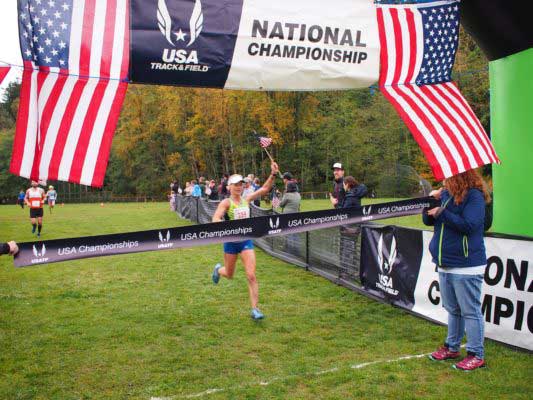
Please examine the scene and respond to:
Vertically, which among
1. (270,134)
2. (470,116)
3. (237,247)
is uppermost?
(270,134)

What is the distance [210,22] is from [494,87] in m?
3.55

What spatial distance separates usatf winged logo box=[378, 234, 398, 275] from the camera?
25.0 ft

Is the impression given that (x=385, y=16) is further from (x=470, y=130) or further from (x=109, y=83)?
(x=109, y=83)

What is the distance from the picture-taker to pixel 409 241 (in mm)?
7242

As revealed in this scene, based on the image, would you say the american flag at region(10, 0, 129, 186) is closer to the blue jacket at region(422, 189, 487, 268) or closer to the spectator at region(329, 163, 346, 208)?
the blue jacket at region(422, 189, 487, 268)

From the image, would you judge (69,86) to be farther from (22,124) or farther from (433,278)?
(433,278)

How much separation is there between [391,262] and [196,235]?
3731 mm

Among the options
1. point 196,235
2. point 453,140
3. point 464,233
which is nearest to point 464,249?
point 464,233

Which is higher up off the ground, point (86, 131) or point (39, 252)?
point (86, 131)

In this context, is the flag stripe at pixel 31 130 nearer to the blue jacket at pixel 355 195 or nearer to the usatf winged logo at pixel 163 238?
the usatf winged logo at pixel 163 238

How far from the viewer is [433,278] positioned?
265 inches

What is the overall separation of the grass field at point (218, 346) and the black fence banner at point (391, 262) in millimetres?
298

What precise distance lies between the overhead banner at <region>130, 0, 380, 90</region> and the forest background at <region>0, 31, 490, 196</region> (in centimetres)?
Result: 3897

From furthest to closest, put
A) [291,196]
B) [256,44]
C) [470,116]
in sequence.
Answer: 1. [291,196]
2. [470,116]
3. [256,44]
